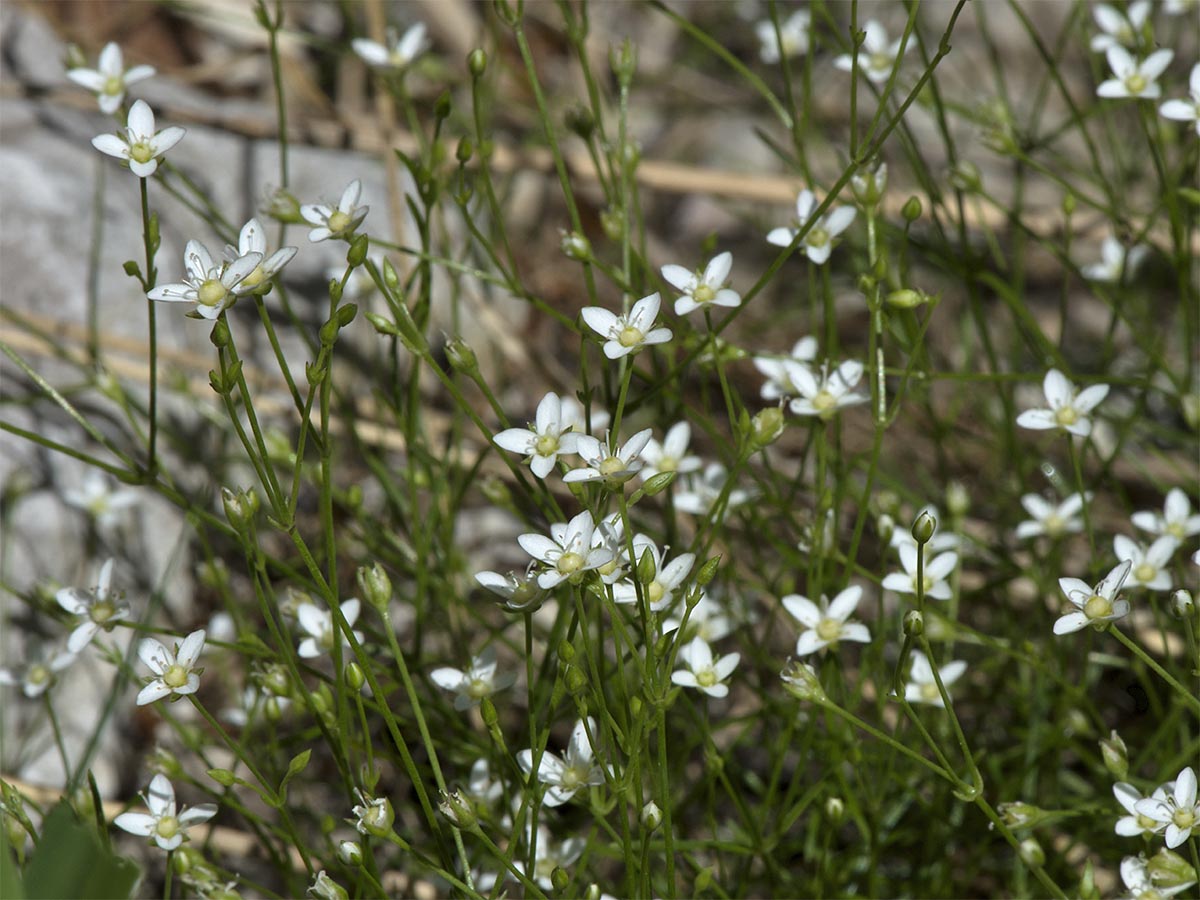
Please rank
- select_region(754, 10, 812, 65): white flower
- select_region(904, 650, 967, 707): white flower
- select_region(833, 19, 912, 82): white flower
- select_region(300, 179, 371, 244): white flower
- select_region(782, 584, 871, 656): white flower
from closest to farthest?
select_region(300, 179, 371, 244): white flower, select_region(782, 584, 871, 656): white flower, select_region(904, 650, 967, 707): white flower, select_region(833, 19, 912, 82): white flower, select_region(754, 10, 812, 65): white flower

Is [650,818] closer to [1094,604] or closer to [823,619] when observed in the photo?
[823,619]

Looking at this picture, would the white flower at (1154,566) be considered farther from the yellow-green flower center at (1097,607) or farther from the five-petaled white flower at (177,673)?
the five-petaled white flower at (177,673)

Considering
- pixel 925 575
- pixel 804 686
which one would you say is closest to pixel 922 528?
pixel 804 686

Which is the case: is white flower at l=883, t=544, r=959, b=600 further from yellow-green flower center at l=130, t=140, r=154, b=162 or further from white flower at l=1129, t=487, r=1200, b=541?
yellow-green flower center at l=130, t=140, r=154, b=162

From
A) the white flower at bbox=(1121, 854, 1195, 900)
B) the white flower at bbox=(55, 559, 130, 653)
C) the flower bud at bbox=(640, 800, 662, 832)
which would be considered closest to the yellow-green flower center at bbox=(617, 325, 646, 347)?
the flower bud at bbox=(640, 800, 662, 832)

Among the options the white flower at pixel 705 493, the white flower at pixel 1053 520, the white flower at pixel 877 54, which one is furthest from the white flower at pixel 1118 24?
the white flower at pixel 705 493
